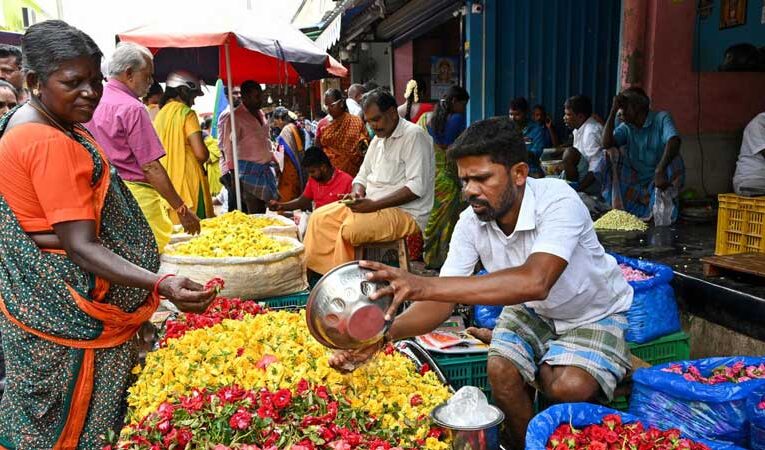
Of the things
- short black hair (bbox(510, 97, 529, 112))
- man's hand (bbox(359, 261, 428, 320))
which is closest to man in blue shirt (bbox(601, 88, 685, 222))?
short black hair (bbox(510, 97, 529, 112))

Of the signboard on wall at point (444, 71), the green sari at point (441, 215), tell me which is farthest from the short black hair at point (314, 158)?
the signboard on wall at point (444, 71)

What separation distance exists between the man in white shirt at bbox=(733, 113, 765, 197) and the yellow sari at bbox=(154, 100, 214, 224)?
5.04 m

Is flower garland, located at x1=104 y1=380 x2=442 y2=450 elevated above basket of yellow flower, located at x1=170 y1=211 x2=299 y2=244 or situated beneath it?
situated beneath

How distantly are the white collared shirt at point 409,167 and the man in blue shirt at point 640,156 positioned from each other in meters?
2.37

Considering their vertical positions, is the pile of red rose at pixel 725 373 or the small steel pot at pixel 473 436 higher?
the small steel pot at pixel 473 436

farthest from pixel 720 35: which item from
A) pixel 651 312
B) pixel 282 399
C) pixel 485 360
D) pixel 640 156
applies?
pixel 282 399

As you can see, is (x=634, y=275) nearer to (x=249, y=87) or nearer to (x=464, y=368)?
(x=464, y=368)

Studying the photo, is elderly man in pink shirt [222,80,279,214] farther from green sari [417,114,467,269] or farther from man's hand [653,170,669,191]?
man's hand [653,170,669,191]

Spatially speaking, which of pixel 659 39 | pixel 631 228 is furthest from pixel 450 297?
pixel 659 39

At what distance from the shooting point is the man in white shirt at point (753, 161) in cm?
524

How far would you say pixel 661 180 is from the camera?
5516 millimetres

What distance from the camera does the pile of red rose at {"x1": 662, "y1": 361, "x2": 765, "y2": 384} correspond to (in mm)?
2457

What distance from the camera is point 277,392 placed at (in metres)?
1.93

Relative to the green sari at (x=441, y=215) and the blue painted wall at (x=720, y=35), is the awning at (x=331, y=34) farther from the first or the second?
the blue painted wall at (x=720, y=35)
